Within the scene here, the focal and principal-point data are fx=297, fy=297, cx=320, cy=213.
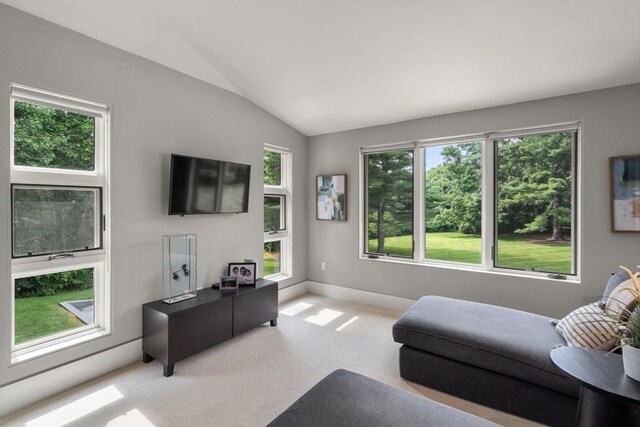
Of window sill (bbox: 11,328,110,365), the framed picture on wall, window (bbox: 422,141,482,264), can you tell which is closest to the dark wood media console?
window sill (bbox: 11,328,110,365)

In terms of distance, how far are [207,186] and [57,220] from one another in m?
1.21

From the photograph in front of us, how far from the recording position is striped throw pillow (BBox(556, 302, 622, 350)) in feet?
5.70

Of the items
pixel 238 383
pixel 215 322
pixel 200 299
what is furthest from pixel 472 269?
pixel 200 299

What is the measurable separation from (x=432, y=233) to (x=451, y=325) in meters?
1.69

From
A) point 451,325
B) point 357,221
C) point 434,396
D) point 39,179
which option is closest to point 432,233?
point 357,221

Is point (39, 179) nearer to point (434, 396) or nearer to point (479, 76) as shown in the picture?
point (434, 396)

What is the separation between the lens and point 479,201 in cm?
348

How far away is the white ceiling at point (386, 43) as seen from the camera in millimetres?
2084

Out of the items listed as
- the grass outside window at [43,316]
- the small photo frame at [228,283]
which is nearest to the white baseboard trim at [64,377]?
the grass outside window at [43,316]

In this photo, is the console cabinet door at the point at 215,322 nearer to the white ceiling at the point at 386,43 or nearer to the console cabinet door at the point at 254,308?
the console cabinet door at the point at 254,308

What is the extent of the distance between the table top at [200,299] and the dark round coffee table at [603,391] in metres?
2.57

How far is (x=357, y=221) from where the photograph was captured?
426 cm

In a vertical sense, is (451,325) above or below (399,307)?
above

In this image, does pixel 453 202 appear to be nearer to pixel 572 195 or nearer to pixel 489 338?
pixel 572 195
